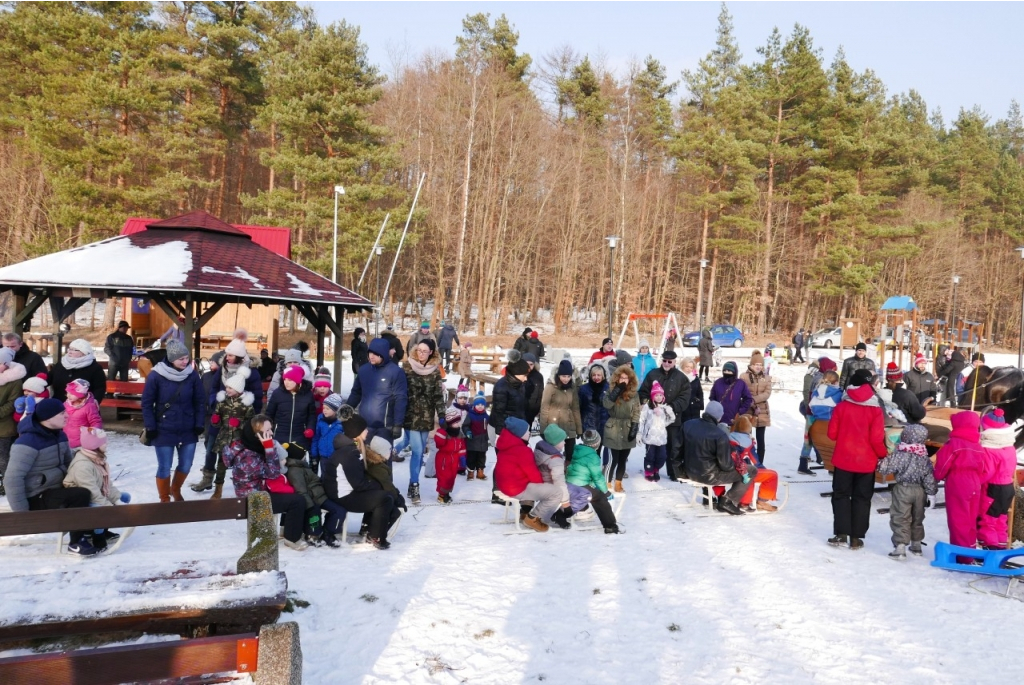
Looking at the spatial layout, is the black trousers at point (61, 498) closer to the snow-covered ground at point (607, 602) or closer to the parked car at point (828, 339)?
the snow-covered ground at point (607, 602)

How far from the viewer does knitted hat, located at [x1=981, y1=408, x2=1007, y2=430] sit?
20.5ft

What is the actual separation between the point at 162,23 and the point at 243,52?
12.0 ft

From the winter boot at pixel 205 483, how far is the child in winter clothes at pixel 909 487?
688cm

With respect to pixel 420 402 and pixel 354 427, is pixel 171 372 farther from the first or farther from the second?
pixel 420 402

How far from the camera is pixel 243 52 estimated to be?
3497 cm

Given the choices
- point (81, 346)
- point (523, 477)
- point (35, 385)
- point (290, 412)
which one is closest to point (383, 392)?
point (290, 412)

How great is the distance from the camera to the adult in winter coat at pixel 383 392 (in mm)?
7562

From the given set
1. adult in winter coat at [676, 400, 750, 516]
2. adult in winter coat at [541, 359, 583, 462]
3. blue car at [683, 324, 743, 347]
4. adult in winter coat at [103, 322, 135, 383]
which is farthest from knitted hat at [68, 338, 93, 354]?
blue car at [683, 324, 743, 347]

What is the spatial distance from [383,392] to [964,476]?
18.3ft

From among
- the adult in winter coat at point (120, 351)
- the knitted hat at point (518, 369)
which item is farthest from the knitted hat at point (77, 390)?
the adult in winter coat at point (120, 351)

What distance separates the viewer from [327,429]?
6.87 metres

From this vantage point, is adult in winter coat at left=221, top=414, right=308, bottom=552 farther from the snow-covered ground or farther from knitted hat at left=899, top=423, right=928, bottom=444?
knitted hat at left=899, top=423, right=928, bottom=444

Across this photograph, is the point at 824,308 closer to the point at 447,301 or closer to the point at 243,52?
the point at 447,301

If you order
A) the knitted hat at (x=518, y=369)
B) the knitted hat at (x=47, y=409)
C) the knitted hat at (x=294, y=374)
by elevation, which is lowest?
the knitted hat at (x=47, y=409)
